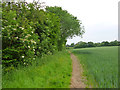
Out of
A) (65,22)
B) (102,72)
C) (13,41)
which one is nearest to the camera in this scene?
(13,41)

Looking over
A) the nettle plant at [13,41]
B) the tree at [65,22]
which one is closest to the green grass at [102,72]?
the nettle plant at [13,41]

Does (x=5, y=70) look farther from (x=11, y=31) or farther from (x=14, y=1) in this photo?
(x=14, y=1)

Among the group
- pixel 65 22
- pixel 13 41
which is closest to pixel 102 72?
pixel 13 41

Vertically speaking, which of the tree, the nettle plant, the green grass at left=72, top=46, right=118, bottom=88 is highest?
the tree

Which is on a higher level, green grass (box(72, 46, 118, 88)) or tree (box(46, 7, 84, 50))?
tree (box(46, 7, 84, 50))

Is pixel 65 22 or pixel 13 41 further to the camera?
pixel 65 22

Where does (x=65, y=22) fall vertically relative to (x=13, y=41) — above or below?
above

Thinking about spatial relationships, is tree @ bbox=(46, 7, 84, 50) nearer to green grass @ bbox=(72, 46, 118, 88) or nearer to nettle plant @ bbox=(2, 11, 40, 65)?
green grass @ bbox=(72, 46, 118, 88)

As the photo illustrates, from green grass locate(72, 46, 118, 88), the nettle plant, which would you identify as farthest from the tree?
the nettle plant

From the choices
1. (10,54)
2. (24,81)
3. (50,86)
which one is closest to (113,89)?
(50,86)

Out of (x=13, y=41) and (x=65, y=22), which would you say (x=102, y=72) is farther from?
(x=65, y=22)

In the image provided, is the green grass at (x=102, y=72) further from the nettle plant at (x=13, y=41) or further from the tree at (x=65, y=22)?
the tree at (x=65, y=22)

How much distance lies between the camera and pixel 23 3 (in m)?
9.41

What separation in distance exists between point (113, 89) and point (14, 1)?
32.6ft
